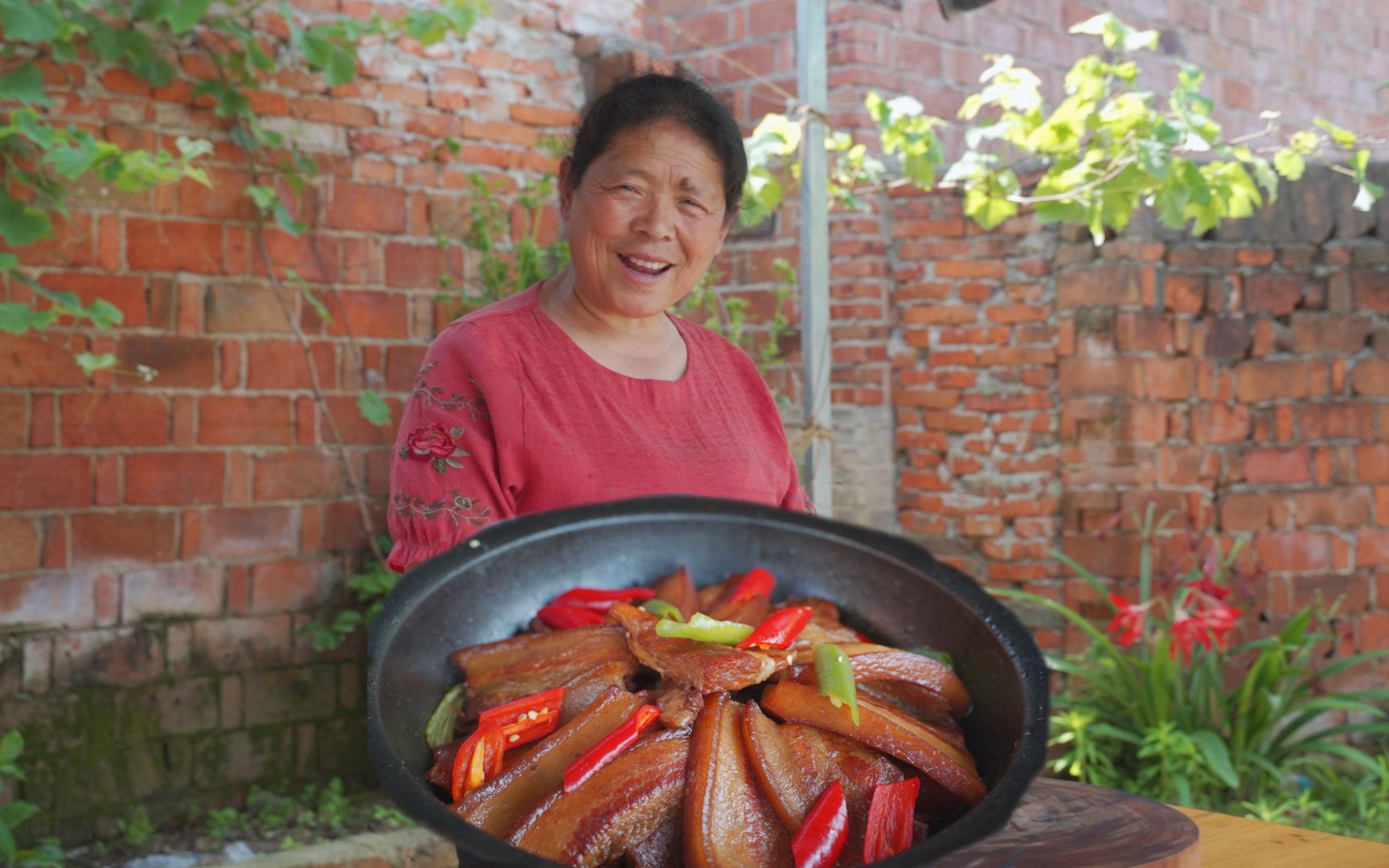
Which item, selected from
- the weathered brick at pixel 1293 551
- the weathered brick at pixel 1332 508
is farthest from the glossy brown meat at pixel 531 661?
the weathered brick at pixel 1332 508

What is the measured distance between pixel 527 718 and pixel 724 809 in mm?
200

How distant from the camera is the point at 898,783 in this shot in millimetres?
904

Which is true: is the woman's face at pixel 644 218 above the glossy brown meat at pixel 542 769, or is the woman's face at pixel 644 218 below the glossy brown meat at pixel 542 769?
above

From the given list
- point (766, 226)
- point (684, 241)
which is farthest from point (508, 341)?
point (766, 226)

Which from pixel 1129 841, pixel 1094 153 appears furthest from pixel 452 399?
pixel 1094 153

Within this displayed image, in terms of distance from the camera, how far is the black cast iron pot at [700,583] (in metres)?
0.87

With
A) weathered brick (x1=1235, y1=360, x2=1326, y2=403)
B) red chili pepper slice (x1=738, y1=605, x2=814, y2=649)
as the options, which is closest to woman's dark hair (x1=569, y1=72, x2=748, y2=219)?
red chili pepper slice (x1=738, y1=605, x2=814, y2=649)

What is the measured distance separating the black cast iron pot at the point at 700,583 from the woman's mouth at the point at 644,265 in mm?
504

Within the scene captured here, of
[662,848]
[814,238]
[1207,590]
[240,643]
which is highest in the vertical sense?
[814,238]

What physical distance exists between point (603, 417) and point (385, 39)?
2.48 metres

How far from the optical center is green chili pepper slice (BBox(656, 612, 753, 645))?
1.00m

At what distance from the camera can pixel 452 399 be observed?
1.48 meters

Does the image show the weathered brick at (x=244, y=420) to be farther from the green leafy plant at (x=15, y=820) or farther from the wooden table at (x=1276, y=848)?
the wooden table at (x=1276, y=848)

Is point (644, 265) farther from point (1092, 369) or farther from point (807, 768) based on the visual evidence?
point (1092, 369)
